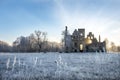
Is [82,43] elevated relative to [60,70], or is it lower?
elevated

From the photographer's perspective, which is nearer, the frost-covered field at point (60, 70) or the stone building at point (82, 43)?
the frost-covered field at point (60, 70)

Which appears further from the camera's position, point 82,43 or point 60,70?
point 82,43

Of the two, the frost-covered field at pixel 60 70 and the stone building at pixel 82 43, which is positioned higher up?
the stone building at pixel 82 43

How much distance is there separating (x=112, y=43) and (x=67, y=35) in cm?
4613

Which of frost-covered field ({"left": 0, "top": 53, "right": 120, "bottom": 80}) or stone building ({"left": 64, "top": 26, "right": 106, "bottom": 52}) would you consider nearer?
frost-covered field ({"left": 0, "top": 53, "right": 120, "bottom": 80})

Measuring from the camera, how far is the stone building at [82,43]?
6944cm

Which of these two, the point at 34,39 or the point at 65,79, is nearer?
the point at 65,79

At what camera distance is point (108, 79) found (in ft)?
28.0

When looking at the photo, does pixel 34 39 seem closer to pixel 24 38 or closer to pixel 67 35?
pixel 24 38

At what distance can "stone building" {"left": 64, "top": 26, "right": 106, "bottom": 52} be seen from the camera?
2734 inches

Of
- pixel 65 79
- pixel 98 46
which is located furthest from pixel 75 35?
pixel 65 79

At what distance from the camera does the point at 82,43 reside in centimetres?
6962

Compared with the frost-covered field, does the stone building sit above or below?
above

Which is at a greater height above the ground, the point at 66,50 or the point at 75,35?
the point at 75,35
